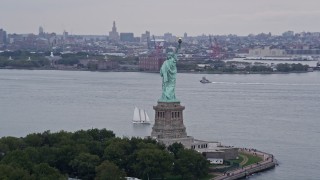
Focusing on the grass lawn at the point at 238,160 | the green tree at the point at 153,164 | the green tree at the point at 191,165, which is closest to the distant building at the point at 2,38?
the grass lawn at the point at 238,160

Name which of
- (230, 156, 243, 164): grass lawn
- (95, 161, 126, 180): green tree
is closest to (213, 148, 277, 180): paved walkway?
(230, 156, 243, 164): grass lawn

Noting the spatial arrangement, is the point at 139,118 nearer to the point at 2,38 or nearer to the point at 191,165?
the point at 191,165

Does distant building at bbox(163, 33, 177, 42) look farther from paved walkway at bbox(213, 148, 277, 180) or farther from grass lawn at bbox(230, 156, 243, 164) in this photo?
grass lawn at bbox(230, 156, 243, 164)

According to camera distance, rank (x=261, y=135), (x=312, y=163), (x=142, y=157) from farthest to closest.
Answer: (x=261, y=135) → (x=312, y=163) → (x=142, y=157)

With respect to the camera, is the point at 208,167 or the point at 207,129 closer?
the point at 208,167

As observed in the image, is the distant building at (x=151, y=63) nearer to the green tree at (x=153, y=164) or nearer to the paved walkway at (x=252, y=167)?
the paved walkway at (x=252, y=167)

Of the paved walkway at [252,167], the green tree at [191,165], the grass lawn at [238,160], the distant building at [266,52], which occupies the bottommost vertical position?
the distant building at [266,52]

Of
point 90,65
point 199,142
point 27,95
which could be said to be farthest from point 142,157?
point 90,65

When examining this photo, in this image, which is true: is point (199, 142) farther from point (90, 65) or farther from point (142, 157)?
point (90, 65)
